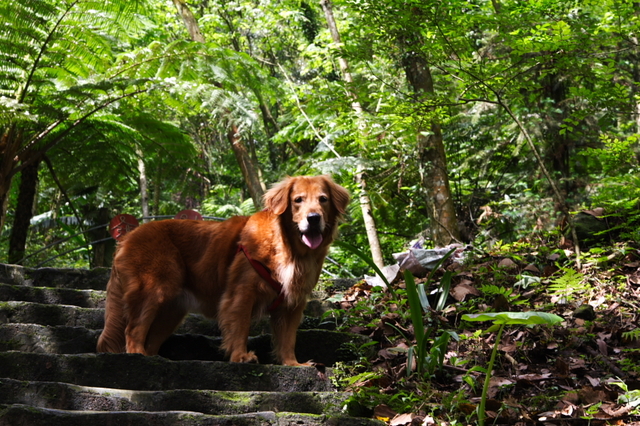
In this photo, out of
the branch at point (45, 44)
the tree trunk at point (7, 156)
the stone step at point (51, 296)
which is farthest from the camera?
the tree trunk at point (7, 156)

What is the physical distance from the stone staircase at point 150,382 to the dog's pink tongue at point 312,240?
2.10 feet

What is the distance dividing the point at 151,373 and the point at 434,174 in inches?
171

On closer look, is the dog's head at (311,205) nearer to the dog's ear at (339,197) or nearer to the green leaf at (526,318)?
the dog's ear at (339,197)

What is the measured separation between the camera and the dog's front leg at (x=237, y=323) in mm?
3564

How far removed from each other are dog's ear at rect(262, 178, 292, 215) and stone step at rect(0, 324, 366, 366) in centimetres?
89

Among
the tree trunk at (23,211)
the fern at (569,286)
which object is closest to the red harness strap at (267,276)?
the fern at (569,286)

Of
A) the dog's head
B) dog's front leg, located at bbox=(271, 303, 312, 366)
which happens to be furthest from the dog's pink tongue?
dog's front leg, located at bbox=(271, 303, 312, 366)

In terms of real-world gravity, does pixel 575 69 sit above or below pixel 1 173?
above

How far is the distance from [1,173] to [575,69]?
6.45 meters

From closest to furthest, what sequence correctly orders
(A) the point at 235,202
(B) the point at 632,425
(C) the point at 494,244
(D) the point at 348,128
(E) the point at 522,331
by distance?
(B) the point at 632,425 → (E) the point at 522,331 → (C) the point at 494,244 → (D) the point at 348,128 → (A) the point at 235,202

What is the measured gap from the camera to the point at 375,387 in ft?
10.0

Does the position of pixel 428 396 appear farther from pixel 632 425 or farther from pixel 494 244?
pixel 494 244

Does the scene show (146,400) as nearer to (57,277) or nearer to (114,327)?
(114,327)

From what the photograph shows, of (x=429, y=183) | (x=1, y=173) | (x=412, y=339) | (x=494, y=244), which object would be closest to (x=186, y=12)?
(x=1, y=173)
